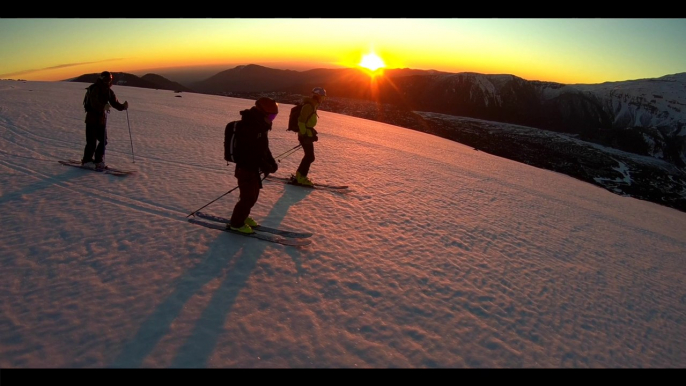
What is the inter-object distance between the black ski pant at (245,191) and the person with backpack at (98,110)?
5281mm

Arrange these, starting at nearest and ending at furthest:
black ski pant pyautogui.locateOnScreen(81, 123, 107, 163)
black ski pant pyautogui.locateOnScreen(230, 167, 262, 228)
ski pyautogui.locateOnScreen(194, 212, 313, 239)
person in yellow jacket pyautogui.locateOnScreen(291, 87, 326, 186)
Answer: black ski pant pyautogui.locateOnScreen(230, 167, 262, 228) → ski pyautogui.locateOnScreen(194, 212, 313, 239) → black ski pant pyautogui.locateOnScreen(81, 123, 107, 163) → person in yellow jacket pyautogui.locateOnScreen(291, 87, 326, 186)

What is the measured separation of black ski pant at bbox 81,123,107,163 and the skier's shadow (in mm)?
5671

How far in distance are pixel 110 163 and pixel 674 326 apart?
560 inches

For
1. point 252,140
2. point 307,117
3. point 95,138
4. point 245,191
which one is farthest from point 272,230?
point 95,138

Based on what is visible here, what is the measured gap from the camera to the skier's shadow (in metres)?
3.31

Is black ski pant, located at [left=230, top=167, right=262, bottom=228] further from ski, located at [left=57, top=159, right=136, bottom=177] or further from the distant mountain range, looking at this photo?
the distant mountain range

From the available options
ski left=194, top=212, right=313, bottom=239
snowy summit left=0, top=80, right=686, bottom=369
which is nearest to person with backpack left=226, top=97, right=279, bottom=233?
ski left=194, top=212, right=313, bottom=239

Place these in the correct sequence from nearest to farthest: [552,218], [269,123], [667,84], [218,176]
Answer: [269,123] → [218,176] → [552,218] → [667,84]

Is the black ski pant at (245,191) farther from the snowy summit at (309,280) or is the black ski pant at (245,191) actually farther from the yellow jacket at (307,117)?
the yellow jacket at (307,117)

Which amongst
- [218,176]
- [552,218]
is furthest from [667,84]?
[218,176]

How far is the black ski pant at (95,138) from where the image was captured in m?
8.73

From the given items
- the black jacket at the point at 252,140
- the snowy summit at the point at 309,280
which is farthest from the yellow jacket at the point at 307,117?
the black jacket at the point at 252,140
